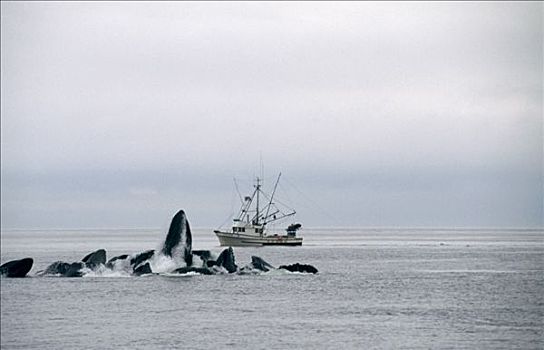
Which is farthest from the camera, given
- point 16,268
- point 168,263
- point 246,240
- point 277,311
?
point 246,240

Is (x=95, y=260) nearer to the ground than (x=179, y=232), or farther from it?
nearer to the ground

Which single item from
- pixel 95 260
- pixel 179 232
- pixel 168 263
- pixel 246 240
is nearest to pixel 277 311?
pixel 179 232

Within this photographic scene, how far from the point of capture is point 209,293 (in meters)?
61.4

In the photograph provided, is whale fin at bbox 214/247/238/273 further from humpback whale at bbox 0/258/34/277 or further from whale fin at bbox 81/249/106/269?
humpback whale at bbox 0/258/34/277

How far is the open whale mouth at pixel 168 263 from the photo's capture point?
70125mm

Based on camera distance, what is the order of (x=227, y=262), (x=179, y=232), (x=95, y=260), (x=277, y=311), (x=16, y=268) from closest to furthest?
(x=277, y=311) < (x=16, y=268) < (x=179, y=232) < (x=95, y=260) < (x=227, y=262)

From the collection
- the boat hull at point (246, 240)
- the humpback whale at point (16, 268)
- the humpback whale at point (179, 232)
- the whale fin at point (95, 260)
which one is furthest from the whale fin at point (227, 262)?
the boat hull at point (246, 240)

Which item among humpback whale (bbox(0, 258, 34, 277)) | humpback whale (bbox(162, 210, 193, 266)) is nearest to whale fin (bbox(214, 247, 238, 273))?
humpback whale (bbox(162, 210, 193, 266))

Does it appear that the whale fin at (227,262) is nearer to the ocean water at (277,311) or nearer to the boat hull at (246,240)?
the ocean water at (277,311)

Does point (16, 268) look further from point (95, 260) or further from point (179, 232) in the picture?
point (179, 232)

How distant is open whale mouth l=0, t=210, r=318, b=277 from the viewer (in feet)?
230

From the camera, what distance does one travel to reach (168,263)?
7294 centimetres

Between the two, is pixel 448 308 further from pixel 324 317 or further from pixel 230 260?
pixel 230 260

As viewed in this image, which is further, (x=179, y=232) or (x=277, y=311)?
(x=179, y=232)
